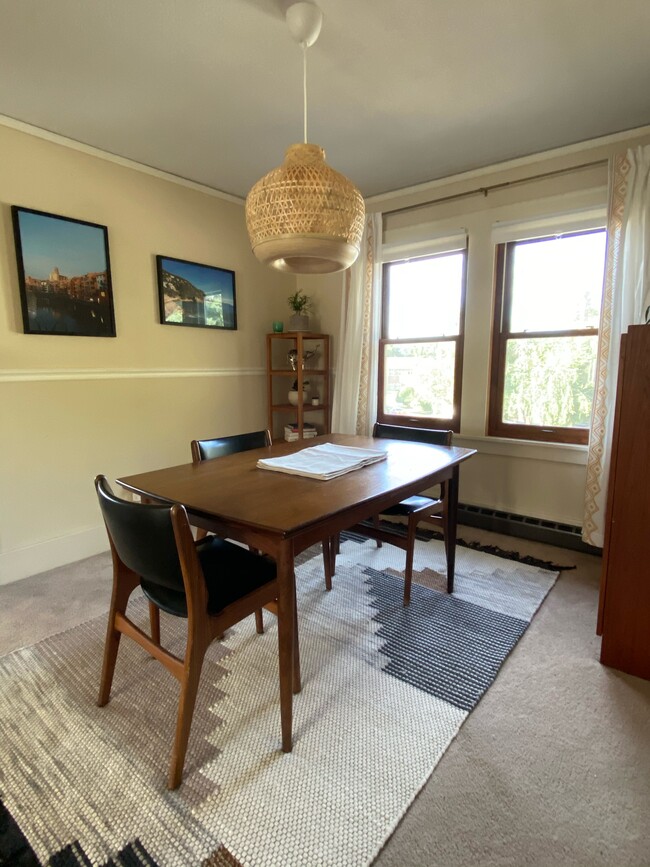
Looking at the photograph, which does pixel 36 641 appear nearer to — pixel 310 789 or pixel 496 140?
pixel 310 789

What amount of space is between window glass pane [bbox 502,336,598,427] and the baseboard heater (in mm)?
649

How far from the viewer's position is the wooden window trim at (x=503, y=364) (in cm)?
276

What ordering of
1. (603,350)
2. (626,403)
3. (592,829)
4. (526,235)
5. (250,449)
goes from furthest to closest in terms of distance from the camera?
(526,235)
(603,350)
(250,449)
(626,403)
(592,829)

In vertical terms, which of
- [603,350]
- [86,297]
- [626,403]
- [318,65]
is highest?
[318,65]

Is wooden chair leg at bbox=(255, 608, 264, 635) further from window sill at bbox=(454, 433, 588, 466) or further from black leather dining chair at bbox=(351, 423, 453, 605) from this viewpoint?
window sill at bbox=(454, 433, 588, 466)

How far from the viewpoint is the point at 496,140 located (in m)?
2.50

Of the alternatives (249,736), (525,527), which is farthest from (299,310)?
(249,736)

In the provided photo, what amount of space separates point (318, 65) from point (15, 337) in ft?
6.59

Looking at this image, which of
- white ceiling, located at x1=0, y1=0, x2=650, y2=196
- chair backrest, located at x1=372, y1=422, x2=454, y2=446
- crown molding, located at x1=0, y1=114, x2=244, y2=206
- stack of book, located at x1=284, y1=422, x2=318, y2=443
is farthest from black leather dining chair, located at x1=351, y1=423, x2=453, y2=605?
crown molding, located at x1=0, y1=114, x2=244, y2=206

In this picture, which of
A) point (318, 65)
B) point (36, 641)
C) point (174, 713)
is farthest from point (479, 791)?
point (318, 65)

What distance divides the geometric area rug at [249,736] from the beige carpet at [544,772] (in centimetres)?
7

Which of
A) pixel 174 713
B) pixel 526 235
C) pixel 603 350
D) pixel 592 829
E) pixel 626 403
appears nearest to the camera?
pixel 592 829

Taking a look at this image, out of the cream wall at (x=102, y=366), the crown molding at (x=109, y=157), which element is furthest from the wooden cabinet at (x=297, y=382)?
the crown molding at (x=109, y=157)

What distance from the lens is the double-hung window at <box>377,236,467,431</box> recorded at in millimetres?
3131
